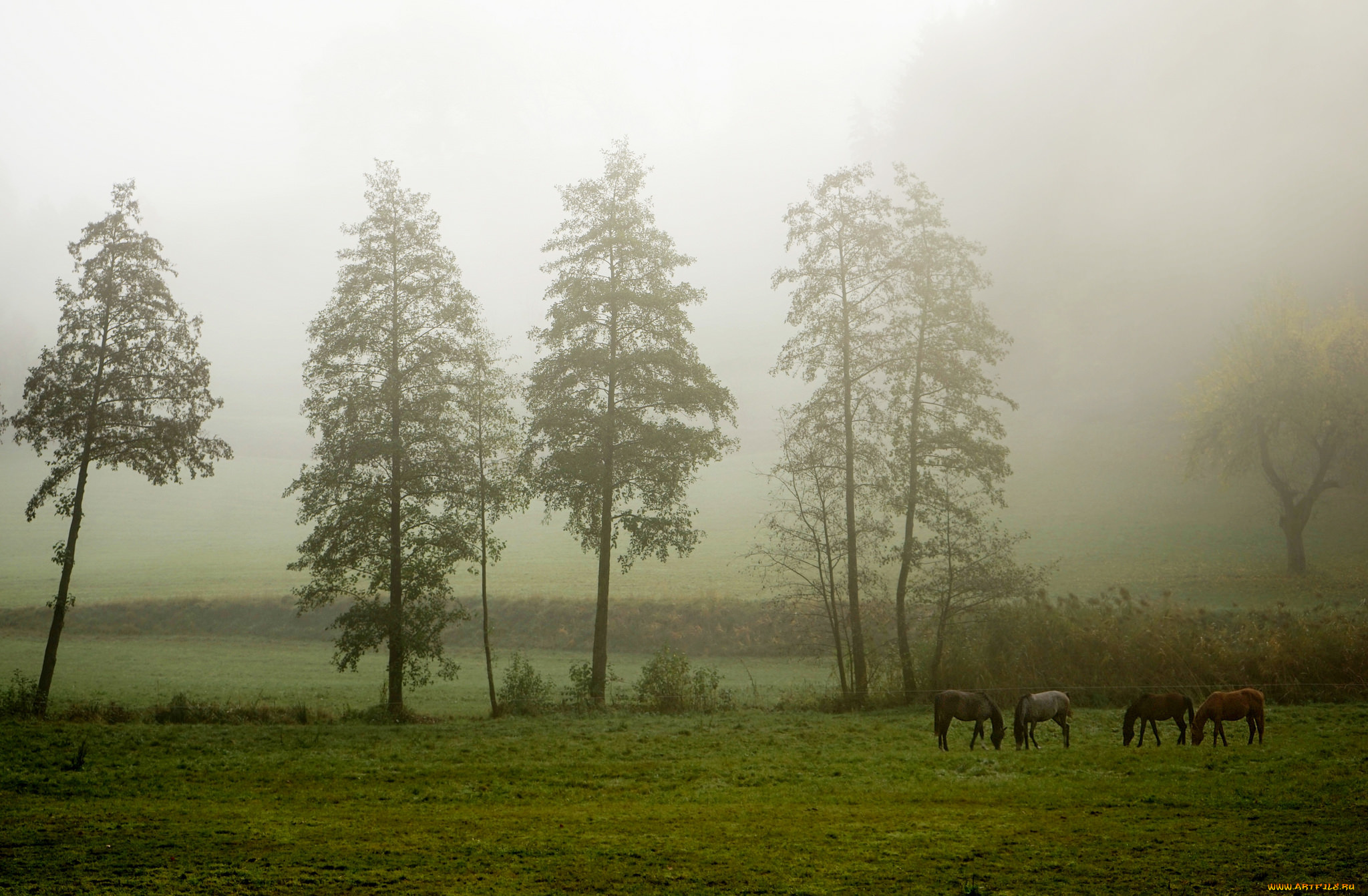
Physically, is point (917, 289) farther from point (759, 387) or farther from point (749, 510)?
point (759, 387)

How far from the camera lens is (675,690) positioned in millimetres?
24391

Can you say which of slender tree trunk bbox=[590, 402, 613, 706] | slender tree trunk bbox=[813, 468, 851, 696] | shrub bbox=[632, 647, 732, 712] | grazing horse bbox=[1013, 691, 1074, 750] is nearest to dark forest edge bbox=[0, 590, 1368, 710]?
slender tree trunk bbox=[813, 468, 851, 696]

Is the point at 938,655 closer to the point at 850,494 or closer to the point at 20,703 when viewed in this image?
the point at 850,494

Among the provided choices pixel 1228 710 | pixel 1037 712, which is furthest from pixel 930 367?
pixel 1228 710

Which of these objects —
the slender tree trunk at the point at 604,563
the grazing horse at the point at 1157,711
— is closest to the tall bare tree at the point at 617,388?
the slender tree trunk at the point at 604,563

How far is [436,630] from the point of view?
2378 centimetres

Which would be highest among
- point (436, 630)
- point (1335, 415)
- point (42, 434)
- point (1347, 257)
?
point (1347, 257)

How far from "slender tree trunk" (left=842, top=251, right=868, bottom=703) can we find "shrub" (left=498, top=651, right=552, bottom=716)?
10209 millimetres

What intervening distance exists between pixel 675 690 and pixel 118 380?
69.0 ft

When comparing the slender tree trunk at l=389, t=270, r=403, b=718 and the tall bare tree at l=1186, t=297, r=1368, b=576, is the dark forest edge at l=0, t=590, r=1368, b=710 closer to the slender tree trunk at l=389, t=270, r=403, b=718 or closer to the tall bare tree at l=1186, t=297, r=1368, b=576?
the tall bare tree at l=1186, t=297, r=1368, b=576

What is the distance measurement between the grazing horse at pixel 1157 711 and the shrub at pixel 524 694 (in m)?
16.3

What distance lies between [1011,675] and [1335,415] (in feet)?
89.8

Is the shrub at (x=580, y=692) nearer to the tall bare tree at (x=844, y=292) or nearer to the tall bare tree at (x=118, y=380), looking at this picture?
the tall bare tree at (x=844, y=292)

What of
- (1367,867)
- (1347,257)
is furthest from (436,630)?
(1347,257)
